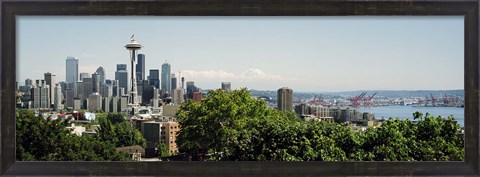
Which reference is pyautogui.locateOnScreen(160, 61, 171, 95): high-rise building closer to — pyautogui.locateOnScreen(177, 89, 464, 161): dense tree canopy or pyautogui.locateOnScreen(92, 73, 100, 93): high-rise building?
pyautogui.locateOnScreen(92, 73, 100, 93): high-rise building

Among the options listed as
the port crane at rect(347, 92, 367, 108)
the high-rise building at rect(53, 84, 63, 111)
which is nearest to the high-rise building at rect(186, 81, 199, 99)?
the high-rise building at rect(53, 84, 63, 111)

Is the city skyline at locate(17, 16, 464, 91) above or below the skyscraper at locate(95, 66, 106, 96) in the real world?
above

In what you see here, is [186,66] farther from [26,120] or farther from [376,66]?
[376,66]

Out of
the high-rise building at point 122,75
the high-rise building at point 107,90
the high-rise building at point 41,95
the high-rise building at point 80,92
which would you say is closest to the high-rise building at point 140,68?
the high-rise building at point 122,75

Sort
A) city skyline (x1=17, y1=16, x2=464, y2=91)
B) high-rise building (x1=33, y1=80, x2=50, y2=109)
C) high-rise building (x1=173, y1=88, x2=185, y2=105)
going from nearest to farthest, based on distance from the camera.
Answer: high-rise building (x1=33, y1=80, x2=50, y2=109) < city skyline (x1=17, y1=16, x2=464, y2=91) < high-rise building (x1=173, y1=88, x2=185, y2=105)

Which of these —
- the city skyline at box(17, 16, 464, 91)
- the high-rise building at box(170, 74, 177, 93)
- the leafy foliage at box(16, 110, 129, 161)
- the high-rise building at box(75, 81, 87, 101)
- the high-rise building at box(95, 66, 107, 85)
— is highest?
the city skyline at box(17, 16, 464, 91)

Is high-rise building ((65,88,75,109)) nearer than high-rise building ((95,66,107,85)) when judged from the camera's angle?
Yes
